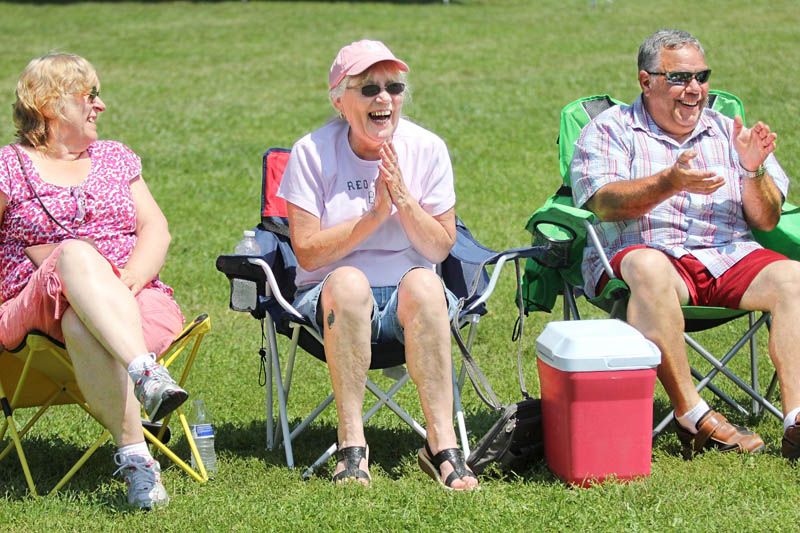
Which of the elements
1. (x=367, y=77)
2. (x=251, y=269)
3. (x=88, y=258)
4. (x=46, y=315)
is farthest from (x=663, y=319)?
(x=46, y=315)

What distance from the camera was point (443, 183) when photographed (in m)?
3.69

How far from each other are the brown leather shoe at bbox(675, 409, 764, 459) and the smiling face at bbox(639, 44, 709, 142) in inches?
43.2

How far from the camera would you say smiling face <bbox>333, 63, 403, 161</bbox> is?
3561mm

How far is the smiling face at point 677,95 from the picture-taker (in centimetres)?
393

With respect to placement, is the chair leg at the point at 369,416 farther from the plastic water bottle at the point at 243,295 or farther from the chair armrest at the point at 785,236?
the chair armrest at the point at 785,236

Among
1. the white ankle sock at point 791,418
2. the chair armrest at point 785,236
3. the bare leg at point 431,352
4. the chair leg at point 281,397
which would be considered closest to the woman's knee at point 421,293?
the bare leg at point 431,352

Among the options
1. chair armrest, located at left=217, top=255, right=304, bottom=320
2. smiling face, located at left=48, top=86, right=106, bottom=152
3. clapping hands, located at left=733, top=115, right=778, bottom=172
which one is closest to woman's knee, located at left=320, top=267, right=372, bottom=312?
chair armrest, located at left=217, top=255, right=304, bottom=320

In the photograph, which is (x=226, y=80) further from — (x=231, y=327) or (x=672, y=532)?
(x=672, y=532)

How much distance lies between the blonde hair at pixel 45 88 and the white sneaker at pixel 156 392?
1.04m

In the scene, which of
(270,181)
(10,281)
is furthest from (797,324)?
(10,281)

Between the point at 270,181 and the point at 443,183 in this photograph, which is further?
the point at 270,181

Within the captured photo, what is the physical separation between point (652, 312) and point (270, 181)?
155 cm

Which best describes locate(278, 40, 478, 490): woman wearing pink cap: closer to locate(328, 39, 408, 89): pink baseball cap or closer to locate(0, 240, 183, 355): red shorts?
locate(328, 39, 408, 89): pink baseball cap

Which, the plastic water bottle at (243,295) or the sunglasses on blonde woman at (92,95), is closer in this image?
the sunglasses on blonde woman at (92,95)
